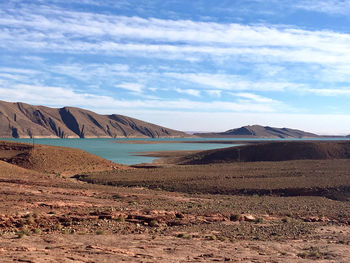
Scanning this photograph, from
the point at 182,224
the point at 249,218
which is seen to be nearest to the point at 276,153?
the point at 249,218

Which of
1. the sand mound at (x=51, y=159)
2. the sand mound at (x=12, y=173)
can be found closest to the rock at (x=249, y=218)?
the sand mound at (x=12, y=173)

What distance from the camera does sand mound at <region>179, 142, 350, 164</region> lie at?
69.4 meters

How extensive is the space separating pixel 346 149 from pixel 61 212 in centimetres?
6582

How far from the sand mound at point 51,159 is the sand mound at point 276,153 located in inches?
815

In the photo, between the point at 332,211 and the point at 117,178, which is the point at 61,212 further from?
the point at 117,178

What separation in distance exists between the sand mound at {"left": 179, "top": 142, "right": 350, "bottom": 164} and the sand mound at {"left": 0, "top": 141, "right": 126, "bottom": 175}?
67.9ft

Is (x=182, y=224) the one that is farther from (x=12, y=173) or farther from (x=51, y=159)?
(x=51, y=159)

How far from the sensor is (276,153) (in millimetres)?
72438

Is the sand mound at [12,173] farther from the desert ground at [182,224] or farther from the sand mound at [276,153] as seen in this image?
the sand mound at [276,153]

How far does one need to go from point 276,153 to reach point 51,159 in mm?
40809

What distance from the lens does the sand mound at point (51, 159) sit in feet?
165

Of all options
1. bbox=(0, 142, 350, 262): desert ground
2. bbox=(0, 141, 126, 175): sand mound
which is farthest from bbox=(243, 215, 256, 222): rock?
bbox=(0, 141, 126, 175): sand mound

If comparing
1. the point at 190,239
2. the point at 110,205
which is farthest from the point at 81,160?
the point at 190,239

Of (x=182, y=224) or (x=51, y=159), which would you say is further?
(x=51, y=159)
